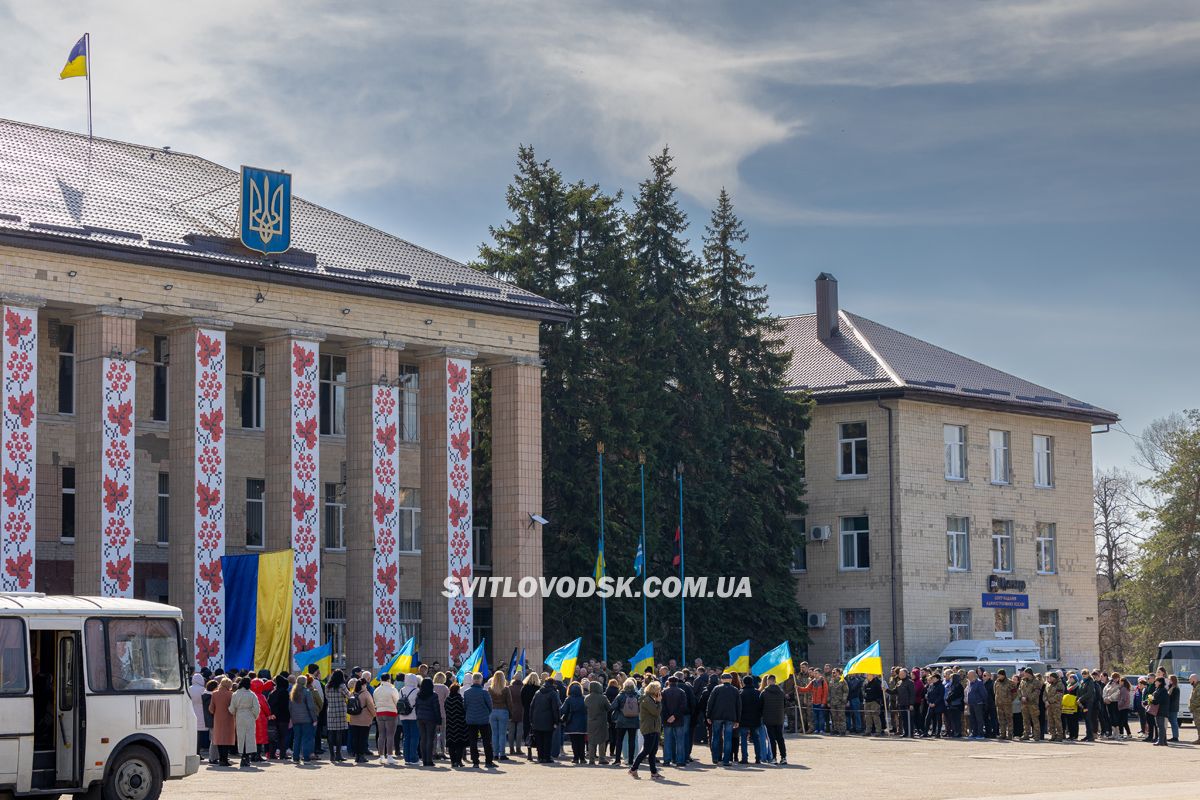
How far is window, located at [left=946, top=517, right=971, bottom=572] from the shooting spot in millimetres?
52781

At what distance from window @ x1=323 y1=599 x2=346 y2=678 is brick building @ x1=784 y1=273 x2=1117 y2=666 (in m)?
16.1

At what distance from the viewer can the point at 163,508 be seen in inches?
1566

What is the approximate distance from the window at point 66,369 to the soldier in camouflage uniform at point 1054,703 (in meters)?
21.7

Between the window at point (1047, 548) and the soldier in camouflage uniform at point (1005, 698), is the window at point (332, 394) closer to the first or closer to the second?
the soldier in camouflage uniform at point (1005, 698)

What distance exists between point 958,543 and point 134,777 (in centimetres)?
3834

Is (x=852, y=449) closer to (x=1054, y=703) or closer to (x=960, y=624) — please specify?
(x=960, y=624)

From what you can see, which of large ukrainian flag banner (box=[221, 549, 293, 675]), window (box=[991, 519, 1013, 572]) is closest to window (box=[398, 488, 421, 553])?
large ukrainian flag banner (box=[221, 549, 293, 675])

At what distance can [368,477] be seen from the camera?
4031 centimetres

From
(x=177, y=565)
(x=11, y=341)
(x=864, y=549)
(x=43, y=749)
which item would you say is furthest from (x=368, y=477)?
(x=43, y=749)

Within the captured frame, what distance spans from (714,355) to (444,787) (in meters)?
28.6

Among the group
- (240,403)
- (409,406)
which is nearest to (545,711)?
(240,403)

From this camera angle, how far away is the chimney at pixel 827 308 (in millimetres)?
56750

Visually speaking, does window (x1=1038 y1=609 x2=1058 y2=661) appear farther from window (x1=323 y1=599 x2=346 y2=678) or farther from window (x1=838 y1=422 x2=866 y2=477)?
window (x1=323 y1=599 x2=346 y2=678)

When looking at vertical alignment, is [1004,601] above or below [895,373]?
below
